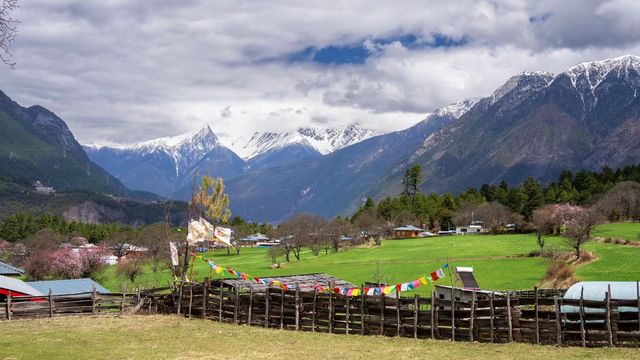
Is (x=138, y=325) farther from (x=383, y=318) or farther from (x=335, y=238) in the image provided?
(x=335, y=238)

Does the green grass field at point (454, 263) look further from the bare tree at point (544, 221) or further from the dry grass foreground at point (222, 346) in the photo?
the dry grass foreground at point (222, 346)

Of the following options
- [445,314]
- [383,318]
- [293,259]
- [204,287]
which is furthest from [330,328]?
[293,259]

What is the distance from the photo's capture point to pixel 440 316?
3034 centimetres

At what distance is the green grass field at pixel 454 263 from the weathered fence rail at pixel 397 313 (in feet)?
83.1

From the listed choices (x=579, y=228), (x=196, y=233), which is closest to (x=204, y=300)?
(x=196, y=233)

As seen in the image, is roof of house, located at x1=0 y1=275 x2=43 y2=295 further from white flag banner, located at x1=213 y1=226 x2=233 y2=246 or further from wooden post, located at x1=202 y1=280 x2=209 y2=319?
white flag banner, located at x1=213 y1=226 x2=233 y2=246

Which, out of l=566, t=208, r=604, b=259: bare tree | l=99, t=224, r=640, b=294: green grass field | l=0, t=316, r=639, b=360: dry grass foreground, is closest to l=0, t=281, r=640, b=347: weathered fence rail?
l=0, t=316, r=639, b=360: dry grass foreground

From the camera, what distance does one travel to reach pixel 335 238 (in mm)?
133125

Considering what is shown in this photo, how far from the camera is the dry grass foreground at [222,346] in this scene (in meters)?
25.3

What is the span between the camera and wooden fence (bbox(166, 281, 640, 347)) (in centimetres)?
2728

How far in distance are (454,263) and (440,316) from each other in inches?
2313

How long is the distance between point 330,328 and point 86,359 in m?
13.3

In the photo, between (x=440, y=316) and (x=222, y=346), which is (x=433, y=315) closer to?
(x=440, y=316)

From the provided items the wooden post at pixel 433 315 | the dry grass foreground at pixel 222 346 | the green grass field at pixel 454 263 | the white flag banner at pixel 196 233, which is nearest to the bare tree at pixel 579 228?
the green grass field at pixel 454 263
